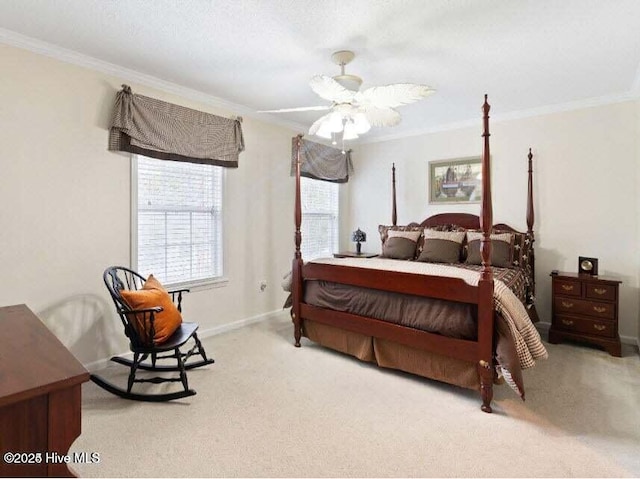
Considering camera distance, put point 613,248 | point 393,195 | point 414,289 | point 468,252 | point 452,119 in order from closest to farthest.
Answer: point 414,289 < point 613,248 < point 468,252 < point 452,119 < point 393,195

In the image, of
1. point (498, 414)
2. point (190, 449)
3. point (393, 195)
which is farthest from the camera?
point (393, 195)

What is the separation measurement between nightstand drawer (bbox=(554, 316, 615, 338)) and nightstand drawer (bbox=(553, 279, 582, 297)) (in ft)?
0.78

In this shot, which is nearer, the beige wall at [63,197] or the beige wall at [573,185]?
the beige wall at [63,197]

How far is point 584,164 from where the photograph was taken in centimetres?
364

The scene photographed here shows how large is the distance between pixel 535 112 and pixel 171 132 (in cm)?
379

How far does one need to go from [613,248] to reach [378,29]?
3186 mm

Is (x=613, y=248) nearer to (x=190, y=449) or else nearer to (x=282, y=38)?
(x=282, y=38)

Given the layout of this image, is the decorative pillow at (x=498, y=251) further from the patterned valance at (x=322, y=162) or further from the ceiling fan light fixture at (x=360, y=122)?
the patterned valance at (x=322, y=162)

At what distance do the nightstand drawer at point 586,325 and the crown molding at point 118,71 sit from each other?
12.4 feet

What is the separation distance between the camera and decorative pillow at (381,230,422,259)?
13.6 feet

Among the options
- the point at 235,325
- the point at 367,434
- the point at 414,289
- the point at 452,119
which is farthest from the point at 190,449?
the point at 452,119

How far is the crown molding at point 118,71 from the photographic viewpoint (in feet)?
7.94

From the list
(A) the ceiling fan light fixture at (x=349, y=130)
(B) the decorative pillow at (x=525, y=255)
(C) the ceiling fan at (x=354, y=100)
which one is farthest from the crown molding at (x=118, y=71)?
(B) the decorative pillow at (x=525, y=255)

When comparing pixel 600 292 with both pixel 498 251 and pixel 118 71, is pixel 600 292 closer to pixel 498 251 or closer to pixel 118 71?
pixel 498 251
